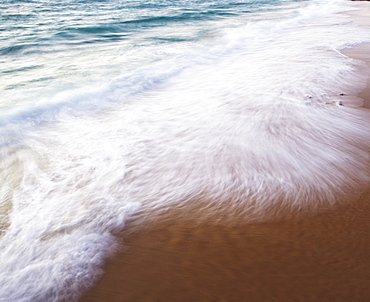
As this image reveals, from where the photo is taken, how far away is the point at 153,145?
3160 millimetres

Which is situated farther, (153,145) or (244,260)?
(153,145)

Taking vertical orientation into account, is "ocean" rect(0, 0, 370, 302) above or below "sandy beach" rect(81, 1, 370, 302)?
above

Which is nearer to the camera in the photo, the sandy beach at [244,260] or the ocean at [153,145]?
the sandy beach at [244,260]

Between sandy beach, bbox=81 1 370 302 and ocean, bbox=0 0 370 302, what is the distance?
0.12m

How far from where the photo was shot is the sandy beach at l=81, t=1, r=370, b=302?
5.27 ft

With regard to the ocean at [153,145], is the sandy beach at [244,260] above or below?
below

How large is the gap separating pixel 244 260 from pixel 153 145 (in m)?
1.72

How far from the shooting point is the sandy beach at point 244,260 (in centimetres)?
161

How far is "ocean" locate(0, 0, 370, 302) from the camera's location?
2.03m

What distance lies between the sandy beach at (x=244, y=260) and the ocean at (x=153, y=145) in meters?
0.12

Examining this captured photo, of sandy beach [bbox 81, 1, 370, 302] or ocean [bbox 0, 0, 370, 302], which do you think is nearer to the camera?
sandy beach [bbox 81, 1, 370, 302]

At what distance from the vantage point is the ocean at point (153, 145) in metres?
2.03

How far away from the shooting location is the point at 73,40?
9008mm

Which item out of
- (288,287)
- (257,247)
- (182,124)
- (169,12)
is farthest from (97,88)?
(169,12)
